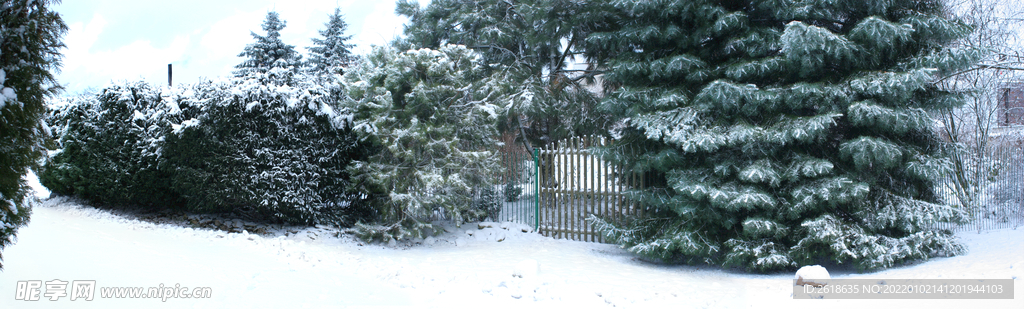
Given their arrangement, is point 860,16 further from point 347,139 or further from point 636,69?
point 347,139

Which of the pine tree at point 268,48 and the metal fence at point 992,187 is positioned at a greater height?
the pine tree at point 268,48

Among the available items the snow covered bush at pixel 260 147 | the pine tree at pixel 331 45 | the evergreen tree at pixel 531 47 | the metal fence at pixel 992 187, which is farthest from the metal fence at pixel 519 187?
the pine tree at pixel 331 45

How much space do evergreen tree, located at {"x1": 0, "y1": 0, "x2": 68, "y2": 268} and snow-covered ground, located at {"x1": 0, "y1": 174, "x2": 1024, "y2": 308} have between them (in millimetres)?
829

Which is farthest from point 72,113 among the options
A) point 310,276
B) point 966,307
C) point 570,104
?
point 966,307

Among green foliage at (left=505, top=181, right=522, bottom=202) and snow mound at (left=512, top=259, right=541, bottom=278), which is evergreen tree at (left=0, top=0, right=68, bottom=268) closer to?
snow mound at (left=512, top=259, right=541, bottom=278)

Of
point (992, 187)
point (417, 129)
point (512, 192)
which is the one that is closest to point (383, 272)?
point (417, 129)

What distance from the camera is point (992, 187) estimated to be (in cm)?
973

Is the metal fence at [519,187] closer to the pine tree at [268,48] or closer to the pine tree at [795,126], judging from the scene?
the pine tree at [795,126]

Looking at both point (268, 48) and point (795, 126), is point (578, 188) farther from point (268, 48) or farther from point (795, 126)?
point (268, 48)

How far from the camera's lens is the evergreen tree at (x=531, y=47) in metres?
9.92

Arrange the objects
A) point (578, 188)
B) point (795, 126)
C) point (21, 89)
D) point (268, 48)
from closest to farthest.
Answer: point (21, 89) → point (795, 126) → point (578, 188) → point (268, 48)

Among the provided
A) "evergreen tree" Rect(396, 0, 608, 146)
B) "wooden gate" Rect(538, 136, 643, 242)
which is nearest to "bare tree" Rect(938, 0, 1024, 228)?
"wooden gate" Rect(538, 136, 643, 242)

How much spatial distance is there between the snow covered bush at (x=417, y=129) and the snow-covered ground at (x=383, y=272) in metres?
0.84

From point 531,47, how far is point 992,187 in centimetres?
911
